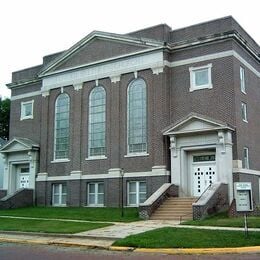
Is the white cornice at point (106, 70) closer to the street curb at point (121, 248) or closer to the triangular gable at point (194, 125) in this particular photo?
the triangular gable at point (194, 125)

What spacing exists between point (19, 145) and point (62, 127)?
431 cm

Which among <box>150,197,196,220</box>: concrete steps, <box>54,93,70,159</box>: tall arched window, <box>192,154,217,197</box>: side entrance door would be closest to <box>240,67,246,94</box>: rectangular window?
<box>192,154,217,197</box>: side entrance door

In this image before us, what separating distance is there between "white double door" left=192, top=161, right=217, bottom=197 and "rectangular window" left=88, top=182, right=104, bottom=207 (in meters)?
7.31

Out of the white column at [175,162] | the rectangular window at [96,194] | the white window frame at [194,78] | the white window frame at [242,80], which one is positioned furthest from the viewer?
the rectangular window at [96,194]

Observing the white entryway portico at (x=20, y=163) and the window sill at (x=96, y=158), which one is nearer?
the window sill at (x=96, y=158)

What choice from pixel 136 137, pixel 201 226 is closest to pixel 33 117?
pixel 136 137

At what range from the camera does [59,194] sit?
117ft

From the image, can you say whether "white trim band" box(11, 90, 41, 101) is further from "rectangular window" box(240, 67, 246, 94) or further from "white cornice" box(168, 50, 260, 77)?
"rectangular window" box(240, 67, 246, 94)

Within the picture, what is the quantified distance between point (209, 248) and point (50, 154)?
2370cm

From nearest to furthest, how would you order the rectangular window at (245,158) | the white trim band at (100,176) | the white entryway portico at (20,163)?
the rectangular window at (245,158) < the white trim band at (100,176) < the white entryway portico at (20,163)

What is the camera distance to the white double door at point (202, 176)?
28672 millimetres

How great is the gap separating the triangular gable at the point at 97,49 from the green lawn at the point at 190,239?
16.7 meters

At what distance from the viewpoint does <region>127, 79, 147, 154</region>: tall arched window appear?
3156cm

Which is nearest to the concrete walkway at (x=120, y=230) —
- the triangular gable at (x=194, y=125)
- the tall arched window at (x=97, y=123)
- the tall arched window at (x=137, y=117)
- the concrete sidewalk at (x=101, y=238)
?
the concrete sidewalk at (x=101, y=238)
